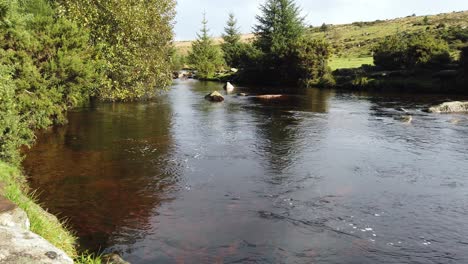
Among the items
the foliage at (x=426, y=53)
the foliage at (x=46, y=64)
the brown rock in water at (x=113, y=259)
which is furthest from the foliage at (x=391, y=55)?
the brown rock in water at (x=113, y=259)

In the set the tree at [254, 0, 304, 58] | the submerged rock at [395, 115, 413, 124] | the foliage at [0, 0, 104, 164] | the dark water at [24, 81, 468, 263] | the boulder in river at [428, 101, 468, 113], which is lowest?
the dark water at [24, 81, 468, 263]

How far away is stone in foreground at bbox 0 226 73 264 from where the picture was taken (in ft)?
22.9

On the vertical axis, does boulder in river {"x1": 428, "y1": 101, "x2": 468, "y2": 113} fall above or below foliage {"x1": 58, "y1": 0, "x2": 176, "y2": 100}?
below

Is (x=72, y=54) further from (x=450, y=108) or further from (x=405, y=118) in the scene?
(x=450, y=108)

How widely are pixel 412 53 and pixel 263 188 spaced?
53.3 meters

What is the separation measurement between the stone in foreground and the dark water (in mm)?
4819

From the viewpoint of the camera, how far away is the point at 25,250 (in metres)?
7.23

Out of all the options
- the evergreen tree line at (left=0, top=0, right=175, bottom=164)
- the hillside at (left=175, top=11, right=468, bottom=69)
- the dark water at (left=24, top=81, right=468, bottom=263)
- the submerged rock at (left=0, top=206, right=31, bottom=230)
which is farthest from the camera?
the hillside at (left=175, top=11, right=468, bottom=69)

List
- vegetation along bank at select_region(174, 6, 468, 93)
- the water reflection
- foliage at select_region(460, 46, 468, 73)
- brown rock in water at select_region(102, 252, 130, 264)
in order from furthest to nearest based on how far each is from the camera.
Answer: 1. vegetation along bank at select_region(174, 6, 468, 93)
2. foliage at select_region(460, 46, 468, 73)
3. the water reflection
4. brown rock in water at select_region(102, 252, 130, 264)

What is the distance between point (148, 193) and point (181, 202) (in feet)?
6.05

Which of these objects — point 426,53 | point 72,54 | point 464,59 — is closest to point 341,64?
point 426,53

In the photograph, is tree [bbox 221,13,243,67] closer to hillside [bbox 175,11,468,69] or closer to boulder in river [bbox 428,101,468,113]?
hillside [bbox 175,11,468,69]

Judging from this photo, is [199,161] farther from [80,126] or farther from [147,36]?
[147,36]

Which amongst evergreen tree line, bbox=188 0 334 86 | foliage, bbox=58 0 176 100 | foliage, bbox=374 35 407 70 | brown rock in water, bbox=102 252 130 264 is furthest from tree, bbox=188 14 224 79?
brown rock in water, bbox=102 252 130 264
